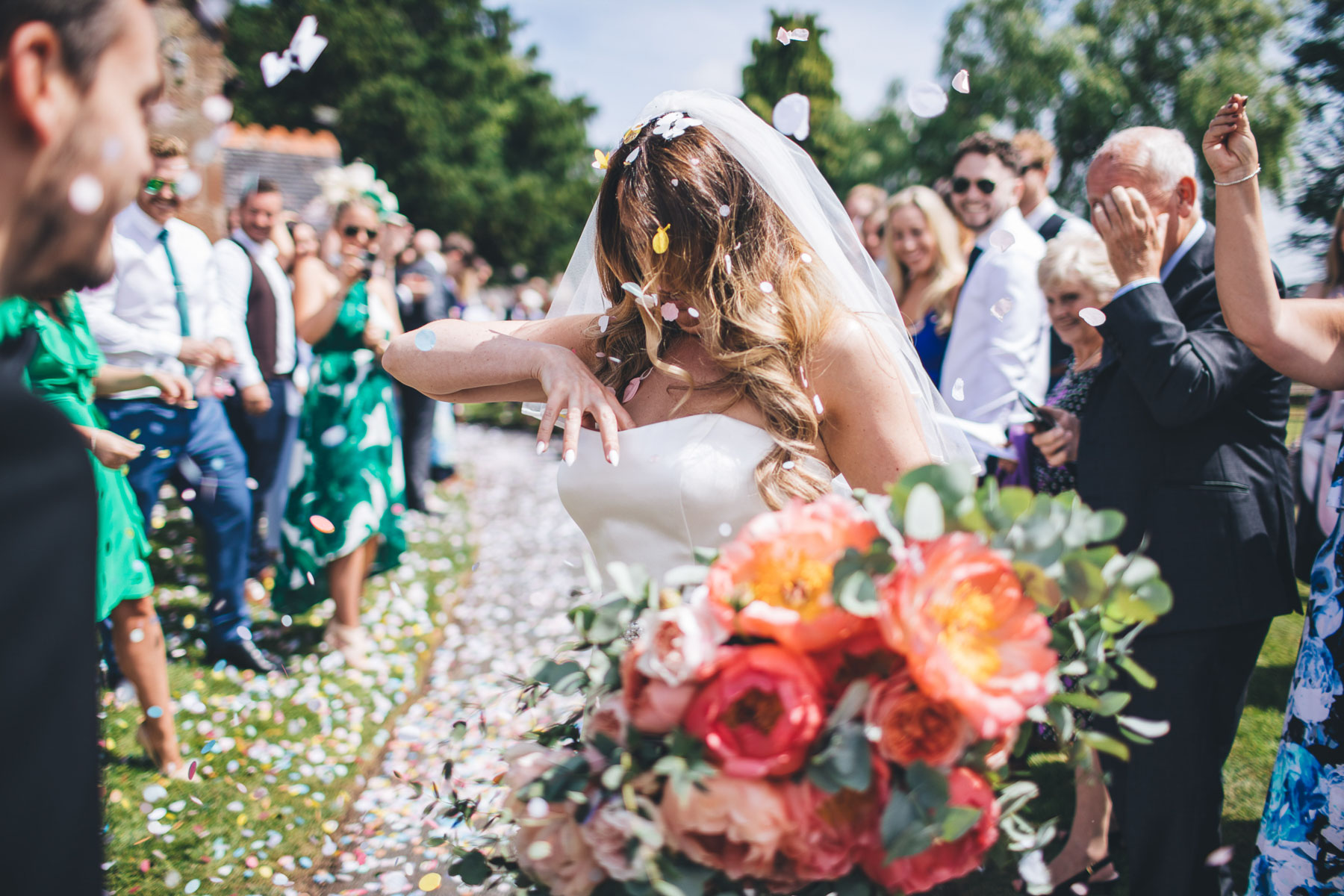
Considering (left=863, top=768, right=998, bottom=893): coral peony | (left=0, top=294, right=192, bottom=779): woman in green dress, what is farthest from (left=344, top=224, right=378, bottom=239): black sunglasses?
(left=863, top=768, right=998, bottom=893): coral peony

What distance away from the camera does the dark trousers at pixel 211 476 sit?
4.07 meters

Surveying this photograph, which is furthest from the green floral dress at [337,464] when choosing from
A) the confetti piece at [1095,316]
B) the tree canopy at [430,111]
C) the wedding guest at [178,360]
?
the tree canopy at [430,111]

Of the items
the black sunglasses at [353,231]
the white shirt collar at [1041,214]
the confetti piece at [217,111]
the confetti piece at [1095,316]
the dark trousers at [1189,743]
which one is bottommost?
the dark trousers at [1189,743]

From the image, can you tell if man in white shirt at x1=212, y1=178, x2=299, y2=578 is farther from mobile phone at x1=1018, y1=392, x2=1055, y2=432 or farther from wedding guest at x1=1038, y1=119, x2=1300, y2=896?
wedding guest at x1=1038, y1=119, x2=1300, y2=896

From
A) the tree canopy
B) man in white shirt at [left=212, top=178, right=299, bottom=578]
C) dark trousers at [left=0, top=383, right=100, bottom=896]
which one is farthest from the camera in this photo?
the tree canopy

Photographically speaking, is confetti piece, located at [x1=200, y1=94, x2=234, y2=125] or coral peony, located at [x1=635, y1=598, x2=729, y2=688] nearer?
coral peony, located at [x1=635, y1=598, x2=729, y2=688]

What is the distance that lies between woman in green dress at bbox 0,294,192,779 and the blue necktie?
0.87 metres

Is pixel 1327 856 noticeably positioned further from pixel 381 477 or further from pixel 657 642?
pixel 381 477

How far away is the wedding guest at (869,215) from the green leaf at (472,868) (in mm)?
5590

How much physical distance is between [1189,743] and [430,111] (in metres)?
32.5

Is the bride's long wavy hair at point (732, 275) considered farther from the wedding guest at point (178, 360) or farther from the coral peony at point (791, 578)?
the wedding guest at point (178, 360)

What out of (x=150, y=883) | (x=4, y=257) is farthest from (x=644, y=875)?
(x=150, y=883)

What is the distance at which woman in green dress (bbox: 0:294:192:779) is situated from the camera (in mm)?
2914

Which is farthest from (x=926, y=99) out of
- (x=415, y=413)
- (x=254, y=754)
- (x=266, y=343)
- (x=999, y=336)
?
(x=415, y=413)
